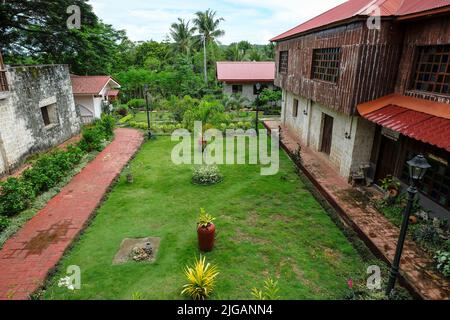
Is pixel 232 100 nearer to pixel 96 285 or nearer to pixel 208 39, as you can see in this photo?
pixel 208 39

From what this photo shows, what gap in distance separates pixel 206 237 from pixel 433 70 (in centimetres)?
808

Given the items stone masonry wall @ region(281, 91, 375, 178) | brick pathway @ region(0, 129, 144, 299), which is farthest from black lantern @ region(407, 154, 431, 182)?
brick pathway @ region(0, 129, 144, 299)

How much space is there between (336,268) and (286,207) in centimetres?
316

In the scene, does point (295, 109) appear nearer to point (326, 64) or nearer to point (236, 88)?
point (326, 64)

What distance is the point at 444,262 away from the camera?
644 cm

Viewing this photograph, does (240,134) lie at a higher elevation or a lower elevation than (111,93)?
lower

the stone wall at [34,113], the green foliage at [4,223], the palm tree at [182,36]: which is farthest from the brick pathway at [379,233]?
the palm tree at [182,36]

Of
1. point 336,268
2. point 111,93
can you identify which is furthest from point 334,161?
point 111,93

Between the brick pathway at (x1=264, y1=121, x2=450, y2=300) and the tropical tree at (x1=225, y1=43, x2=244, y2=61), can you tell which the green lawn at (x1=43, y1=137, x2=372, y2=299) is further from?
the tropical tree at (x1=225, y1=43, x2=244, y2=61)

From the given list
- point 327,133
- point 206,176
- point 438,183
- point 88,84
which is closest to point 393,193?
point 438,183

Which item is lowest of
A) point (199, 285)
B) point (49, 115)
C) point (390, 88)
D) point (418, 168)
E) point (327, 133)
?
point (199, 285)

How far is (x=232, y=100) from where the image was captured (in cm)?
2538

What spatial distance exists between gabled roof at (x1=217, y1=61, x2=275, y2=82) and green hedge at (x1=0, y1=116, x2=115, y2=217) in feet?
49.9
